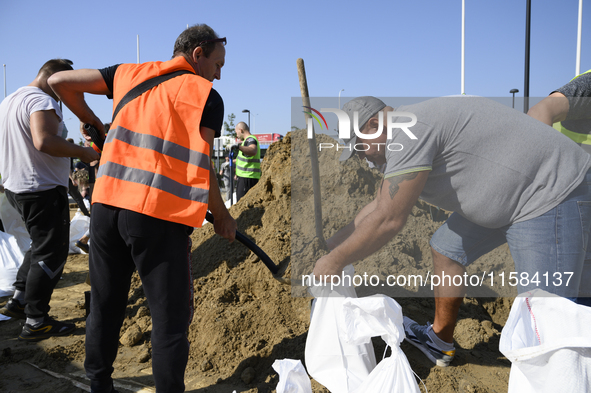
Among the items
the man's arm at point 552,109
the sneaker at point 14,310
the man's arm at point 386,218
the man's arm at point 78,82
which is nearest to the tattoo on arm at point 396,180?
the man's arm at point 386,218

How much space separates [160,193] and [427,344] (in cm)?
181

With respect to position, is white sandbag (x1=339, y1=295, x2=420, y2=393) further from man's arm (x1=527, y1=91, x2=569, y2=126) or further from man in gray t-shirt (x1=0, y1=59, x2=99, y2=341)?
man in gray t-shirt (x1=0, y1=59, x2=99, y2=341)

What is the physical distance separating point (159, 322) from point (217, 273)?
5.43 feet

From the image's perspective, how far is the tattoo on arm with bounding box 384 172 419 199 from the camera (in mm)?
1664

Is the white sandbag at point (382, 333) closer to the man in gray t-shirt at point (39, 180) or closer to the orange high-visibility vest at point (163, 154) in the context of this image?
the orange high-visibility vest at point (163, 154)

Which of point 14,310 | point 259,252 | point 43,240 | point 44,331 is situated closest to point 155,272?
point 259,252

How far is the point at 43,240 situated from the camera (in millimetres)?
2820

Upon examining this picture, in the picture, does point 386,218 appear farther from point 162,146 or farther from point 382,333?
point 162,146

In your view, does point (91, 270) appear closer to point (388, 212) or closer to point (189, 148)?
point (189, 148)

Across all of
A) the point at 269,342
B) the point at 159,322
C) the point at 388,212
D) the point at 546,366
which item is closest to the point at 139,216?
the point at 159,322

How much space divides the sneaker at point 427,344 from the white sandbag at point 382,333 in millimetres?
682

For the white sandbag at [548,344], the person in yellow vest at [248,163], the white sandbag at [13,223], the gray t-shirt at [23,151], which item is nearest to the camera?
the white sandbag at [548,344]

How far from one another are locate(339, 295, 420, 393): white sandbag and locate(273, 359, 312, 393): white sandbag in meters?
0.25

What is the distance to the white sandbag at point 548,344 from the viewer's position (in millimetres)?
1356
